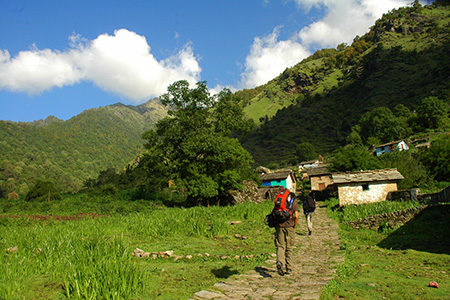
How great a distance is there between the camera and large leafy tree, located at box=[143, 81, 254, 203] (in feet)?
93.5

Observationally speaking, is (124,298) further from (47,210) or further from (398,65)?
(398,65)

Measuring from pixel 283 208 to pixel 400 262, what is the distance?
13.3ft

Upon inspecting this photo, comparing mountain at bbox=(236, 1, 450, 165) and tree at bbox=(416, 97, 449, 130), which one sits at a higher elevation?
mountain at bbox=(236, 1, 450, 165)

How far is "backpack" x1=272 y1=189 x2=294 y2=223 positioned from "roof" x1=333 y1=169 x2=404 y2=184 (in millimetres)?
19257

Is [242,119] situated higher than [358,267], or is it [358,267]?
[242,119]

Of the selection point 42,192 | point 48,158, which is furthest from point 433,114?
point 48,158

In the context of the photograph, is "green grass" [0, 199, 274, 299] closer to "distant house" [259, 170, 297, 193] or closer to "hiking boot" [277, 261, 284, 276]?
"hiking boot" [277, 261, 284, 276]

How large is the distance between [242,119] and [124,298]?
29121mm

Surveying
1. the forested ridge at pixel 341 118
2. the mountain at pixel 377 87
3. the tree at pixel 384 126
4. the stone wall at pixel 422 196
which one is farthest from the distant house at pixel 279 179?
the mountain at pixel 377 87

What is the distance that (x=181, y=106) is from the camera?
107 feet

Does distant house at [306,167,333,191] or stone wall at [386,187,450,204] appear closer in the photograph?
stone wall at [386,187,450,204]

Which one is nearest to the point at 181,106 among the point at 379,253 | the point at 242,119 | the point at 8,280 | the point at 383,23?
the point at 242,119

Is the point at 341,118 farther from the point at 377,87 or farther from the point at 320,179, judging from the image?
the point at 320,179

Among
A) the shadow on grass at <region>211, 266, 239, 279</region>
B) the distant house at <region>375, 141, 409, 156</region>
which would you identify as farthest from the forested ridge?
the shadow on grass at <region>211, 266, 239, 279</region>
